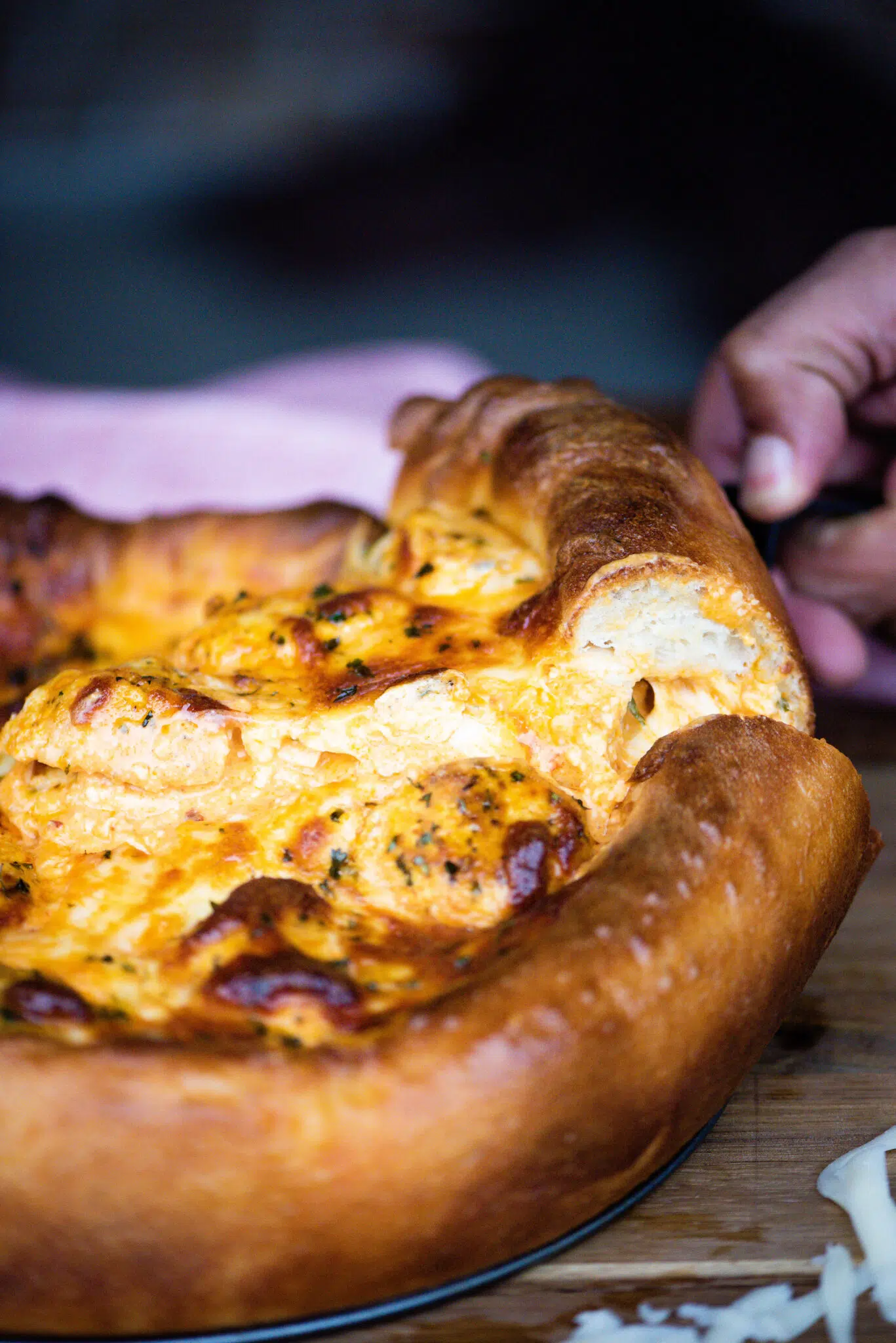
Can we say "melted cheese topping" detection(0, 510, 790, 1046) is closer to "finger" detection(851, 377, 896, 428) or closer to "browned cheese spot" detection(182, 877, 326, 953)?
"browned cheese spot" detection(182, 877, 326, 953)

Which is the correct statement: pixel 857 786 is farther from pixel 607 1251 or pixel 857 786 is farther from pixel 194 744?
pixel 194 744

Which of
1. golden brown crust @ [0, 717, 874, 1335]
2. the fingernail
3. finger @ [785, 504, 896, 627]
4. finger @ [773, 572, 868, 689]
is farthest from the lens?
finger @ [773, 572, 868, 689]

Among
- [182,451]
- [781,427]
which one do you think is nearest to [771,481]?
[781,427]

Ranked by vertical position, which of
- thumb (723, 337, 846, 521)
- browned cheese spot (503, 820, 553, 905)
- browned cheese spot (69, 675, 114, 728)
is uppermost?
browned cheese spot (69, 675, 114, 728)

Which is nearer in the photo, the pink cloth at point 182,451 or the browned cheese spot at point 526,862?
the browned cheese spot at point 526,862

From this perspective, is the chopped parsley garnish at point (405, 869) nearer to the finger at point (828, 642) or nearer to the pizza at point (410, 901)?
the pizza at point (410, 901)

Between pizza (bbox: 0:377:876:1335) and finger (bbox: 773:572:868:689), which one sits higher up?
pizza (bbox: 0:377:876:1335)

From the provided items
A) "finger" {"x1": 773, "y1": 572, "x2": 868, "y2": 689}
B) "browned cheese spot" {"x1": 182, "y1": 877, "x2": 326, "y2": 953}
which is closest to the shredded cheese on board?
"browned cheese spot" {"x1": 182, "y1": 877, "x2": 326, "y2": 953}

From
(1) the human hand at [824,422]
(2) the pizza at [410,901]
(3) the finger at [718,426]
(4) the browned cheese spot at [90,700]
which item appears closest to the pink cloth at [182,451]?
(3) the finger at [718,426]
